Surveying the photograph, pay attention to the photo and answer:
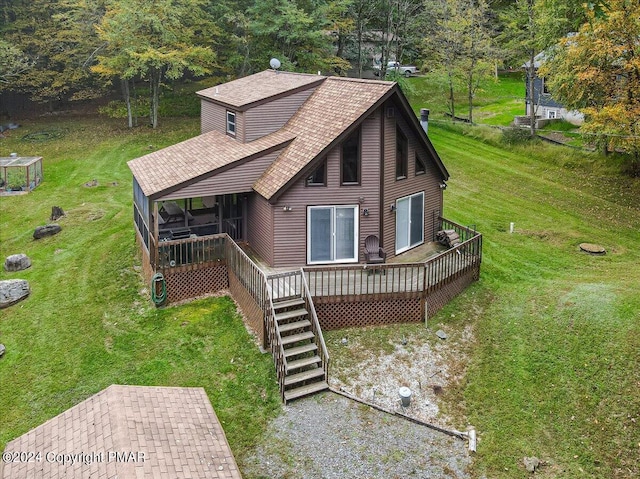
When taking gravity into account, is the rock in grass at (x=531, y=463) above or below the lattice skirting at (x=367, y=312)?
below

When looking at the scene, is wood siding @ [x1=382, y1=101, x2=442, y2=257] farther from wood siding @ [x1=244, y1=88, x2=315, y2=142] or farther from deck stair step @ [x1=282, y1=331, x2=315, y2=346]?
deck stair step @ [x1=282, y1=331, x2=315, y2=346]

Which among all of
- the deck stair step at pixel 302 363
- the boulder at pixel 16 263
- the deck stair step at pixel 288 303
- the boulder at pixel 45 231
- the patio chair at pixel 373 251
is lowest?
the deck stair step at pixel 302 363

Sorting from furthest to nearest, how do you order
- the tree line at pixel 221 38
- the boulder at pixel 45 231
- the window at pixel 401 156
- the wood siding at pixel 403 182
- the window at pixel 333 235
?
the tree line at pixel 221 38
the boulder at pixel 45 231
the window at pixel 401 156
the wood siding at pixel 403 182
the window at pixel 333 235

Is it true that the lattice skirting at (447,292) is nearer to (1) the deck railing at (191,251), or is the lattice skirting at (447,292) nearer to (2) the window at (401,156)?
(2) the window at (401,156)

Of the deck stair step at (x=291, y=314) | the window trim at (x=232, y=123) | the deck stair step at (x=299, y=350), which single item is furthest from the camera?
the window trim at (x=232, y=123)

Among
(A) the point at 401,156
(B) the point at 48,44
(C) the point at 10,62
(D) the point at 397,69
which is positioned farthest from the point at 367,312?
(B) the point at 48,44

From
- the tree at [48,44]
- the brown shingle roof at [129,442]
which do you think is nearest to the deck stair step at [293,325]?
the brown shingle roof at [129,442]

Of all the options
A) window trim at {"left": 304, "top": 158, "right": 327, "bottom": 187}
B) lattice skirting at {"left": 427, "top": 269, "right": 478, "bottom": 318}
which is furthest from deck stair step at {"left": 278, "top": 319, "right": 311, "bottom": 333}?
window trim at {"left": 304, "top": 158, "right": 327, "bottom": 187}
